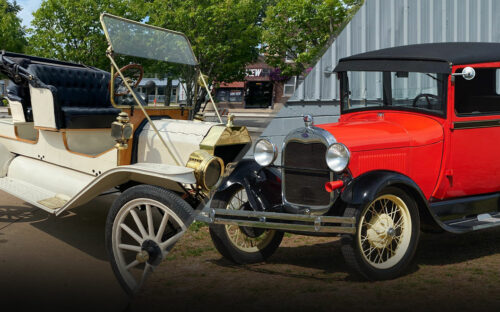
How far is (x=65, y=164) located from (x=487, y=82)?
3574mm

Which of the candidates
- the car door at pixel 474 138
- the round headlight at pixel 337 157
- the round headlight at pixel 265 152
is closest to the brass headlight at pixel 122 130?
the round headlight at pixel 265 152

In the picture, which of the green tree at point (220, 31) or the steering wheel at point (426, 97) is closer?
the green tree at point (220, 31)

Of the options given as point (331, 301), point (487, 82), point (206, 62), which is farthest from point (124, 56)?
point (331, 301)

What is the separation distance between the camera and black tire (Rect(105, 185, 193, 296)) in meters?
2.89

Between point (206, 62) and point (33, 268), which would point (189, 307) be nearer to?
point (33, 268)

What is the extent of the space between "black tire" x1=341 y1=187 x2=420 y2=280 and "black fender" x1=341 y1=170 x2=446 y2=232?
1.6 inches

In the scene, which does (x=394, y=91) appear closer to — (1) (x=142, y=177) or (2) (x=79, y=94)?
(1) (x=142, y=177)

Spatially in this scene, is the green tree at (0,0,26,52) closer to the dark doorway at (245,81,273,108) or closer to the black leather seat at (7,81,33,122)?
the black leather seat at (7,81,33,122)

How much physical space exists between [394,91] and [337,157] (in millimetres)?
1071

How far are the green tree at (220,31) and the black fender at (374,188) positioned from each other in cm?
89

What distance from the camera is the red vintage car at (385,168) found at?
2756mm

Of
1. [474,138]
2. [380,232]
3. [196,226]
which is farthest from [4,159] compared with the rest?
[474,138]

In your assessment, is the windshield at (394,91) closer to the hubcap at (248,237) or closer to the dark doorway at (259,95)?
the hubcap at (248,237)

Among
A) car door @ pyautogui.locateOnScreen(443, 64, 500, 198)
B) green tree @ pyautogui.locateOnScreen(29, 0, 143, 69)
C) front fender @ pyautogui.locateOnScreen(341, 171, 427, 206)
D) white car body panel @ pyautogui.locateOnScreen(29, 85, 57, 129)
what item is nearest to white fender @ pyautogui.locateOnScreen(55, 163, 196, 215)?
front fender @ pyautogui.locateOnScreen(341, 171, 427, 206)
